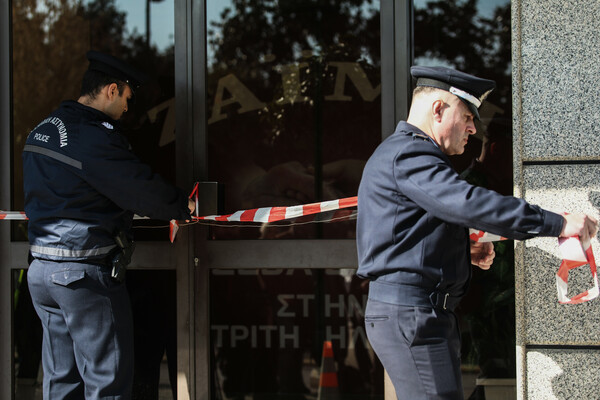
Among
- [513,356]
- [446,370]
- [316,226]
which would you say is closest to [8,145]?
[316,226]

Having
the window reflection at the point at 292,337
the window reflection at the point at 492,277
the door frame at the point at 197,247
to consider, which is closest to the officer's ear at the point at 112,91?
the door frame at the point at 197,247

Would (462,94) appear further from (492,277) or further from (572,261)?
(492,277)

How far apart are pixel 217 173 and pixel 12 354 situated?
1631 millimetres

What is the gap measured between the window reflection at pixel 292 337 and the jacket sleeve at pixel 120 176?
1476 mm

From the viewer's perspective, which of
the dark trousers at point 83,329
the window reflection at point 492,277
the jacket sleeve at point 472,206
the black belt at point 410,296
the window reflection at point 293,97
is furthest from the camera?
the window reflection at point 293,97

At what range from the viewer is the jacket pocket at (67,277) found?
9.49ft

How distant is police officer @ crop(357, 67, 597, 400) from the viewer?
2285 mm

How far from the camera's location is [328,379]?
434 cm

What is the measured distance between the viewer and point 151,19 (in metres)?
4.80

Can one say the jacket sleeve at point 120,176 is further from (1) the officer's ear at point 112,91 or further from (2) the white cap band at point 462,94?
(2) the white cap band at point 462,94

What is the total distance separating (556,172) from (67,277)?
2.10 metres

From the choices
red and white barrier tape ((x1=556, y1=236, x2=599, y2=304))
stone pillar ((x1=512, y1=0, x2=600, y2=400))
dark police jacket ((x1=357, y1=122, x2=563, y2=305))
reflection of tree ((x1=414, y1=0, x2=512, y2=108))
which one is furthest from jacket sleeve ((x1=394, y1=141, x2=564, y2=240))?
reflection of tree ((x1=414, y1=0, x2=512, y2=108))

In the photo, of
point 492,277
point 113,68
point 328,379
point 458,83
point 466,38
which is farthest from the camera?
point 466,38

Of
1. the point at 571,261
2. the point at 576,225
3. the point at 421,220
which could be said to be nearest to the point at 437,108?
the point at 421,220
